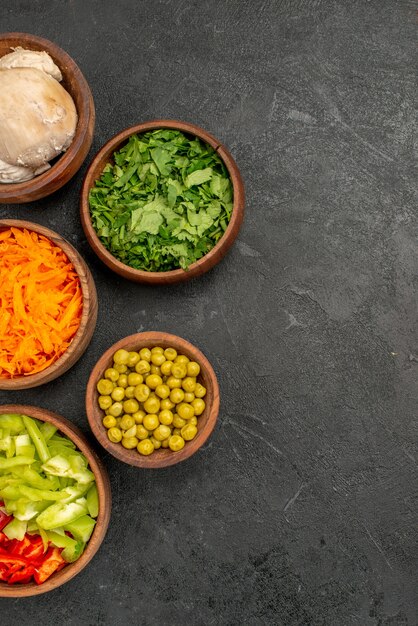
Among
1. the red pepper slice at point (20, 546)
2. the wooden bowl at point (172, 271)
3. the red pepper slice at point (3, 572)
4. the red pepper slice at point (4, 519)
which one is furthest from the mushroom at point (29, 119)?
the red pepper slice at point (3, 572)

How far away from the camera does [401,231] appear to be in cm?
377

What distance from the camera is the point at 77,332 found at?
325 centimetres

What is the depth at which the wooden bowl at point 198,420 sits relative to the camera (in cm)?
324

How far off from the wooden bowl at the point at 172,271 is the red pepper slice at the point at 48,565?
4.37 feet

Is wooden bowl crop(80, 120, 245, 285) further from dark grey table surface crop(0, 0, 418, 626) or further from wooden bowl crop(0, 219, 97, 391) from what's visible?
dark grey table surface crop(0, 0, 418, 626)

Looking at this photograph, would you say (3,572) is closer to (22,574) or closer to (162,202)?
(22,574)

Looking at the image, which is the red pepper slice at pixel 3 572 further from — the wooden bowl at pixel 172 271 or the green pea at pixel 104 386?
the wooden bowl at pixel 172 271

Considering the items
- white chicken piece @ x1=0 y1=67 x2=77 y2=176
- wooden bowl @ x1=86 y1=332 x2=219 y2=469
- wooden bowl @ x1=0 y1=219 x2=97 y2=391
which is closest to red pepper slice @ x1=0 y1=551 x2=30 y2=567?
wooden bowl @ x1=86 y1=332 x2=219 y2=469

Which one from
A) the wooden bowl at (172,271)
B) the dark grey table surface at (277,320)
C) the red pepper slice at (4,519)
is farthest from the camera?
the dark grey table surface at (277,320)

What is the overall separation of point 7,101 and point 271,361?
1807 mm

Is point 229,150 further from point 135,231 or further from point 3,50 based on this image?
point 3,50

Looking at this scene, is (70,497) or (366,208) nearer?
(70,497)

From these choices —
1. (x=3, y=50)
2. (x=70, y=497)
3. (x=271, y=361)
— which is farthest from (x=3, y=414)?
(x=3, y=50)

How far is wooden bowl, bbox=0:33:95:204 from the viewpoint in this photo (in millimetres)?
3248
